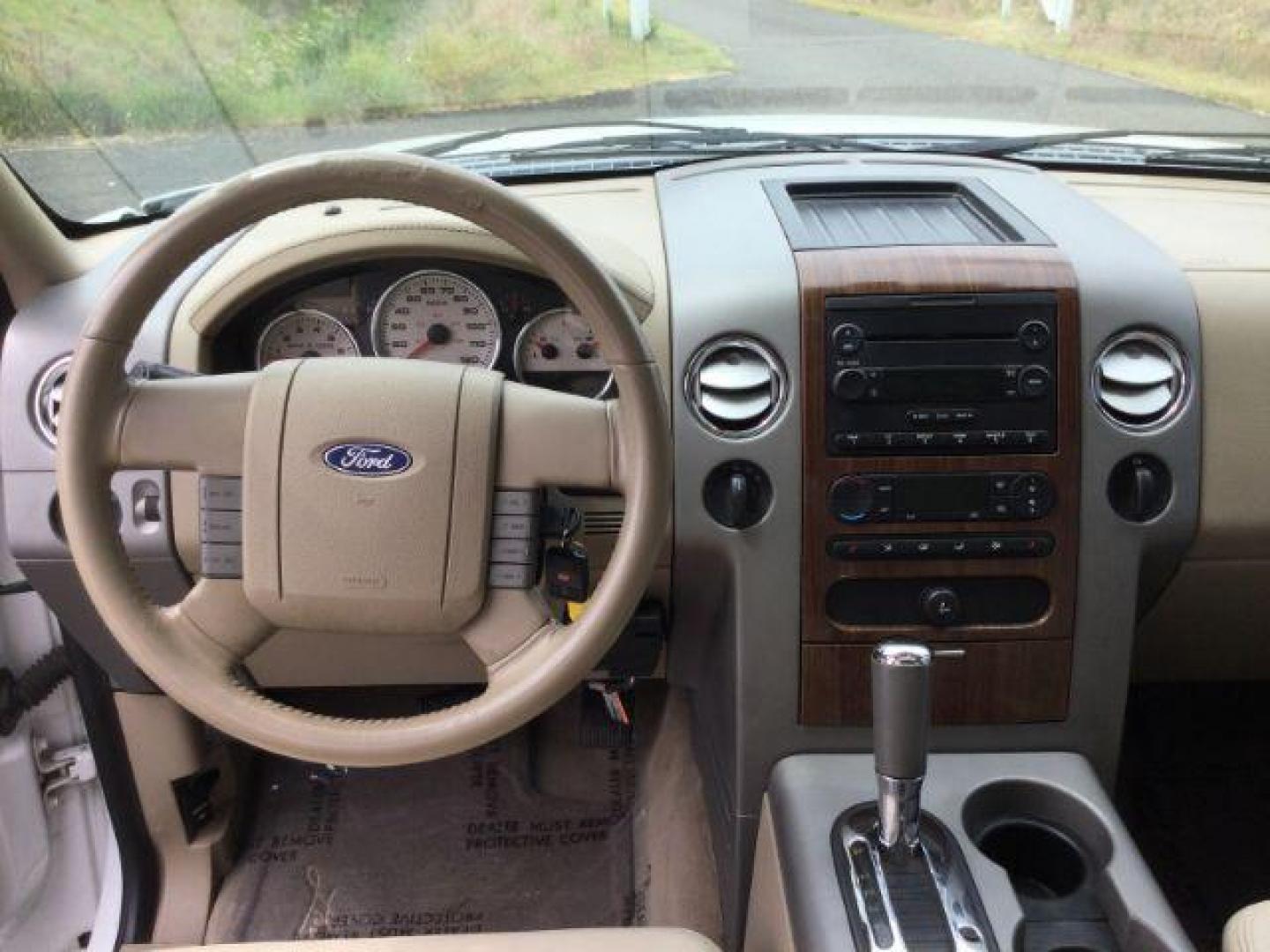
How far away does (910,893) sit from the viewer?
141cm

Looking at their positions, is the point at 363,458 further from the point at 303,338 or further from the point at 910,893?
the point at 910,893

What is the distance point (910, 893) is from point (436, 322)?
99 centimetres

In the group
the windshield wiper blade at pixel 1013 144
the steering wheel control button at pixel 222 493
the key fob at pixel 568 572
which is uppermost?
the windshield wiper blade at pixel 1013 144

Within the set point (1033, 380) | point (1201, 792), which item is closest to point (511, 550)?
point (1033, 380)

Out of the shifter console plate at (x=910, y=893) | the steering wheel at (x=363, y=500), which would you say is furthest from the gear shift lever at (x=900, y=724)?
the steering wheel at (x=363, y=500)

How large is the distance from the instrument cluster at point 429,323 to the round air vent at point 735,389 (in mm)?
151

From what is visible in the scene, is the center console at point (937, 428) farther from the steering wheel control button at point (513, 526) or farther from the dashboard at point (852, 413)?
the steering wheel control button at point (513, 526)

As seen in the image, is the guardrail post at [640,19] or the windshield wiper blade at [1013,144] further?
the windshield wiper blade at [1013,144]

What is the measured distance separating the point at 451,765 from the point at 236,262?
120cm

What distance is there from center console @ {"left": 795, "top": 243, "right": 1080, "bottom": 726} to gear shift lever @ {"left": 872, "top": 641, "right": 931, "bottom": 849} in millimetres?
281

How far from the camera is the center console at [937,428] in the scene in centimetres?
155

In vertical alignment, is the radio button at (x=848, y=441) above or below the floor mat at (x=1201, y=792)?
above

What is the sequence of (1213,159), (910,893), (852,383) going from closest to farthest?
(910,893), (852,383), (1213,159)

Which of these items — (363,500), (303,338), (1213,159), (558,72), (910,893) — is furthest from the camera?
(1213,159)
